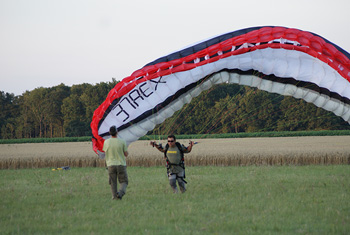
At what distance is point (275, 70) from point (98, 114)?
12.6 ft

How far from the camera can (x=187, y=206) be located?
8578mm

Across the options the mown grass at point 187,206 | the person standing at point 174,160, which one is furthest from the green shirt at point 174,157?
the mown grass at point 187,206

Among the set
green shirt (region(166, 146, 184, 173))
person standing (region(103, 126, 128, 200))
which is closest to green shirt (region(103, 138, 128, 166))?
person standing (region(103, 126, 128, 200))

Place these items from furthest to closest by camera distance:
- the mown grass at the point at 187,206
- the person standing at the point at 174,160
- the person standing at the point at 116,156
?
the person standing at the point at 174,160 → the person standing at the point at 116,156 → the mown grass at the point at 187,206

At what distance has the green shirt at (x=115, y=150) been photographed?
372 inches

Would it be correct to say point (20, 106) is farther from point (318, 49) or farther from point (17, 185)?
point (318, 49)

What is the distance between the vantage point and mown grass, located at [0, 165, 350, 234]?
6.81m

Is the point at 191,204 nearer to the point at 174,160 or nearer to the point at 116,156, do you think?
the point at 174,160

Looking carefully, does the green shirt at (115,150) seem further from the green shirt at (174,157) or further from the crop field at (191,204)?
the green shirt at (174,157)

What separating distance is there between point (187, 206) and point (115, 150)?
198 cm

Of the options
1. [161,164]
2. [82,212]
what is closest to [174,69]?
[82,212]

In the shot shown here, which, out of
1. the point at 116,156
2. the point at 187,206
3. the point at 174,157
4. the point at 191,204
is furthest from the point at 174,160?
the point at 187,206

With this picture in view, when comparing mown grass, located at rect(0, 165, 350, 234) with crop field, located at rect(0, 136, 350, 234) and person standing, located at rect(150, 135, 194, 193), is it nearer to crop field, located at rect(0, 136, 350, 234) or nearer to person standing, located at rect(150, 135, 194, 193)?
Answer: crop field, located at rect(0, 136, 350, 234)

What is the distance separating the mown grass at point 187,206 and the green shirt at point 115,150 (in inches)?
32.5
